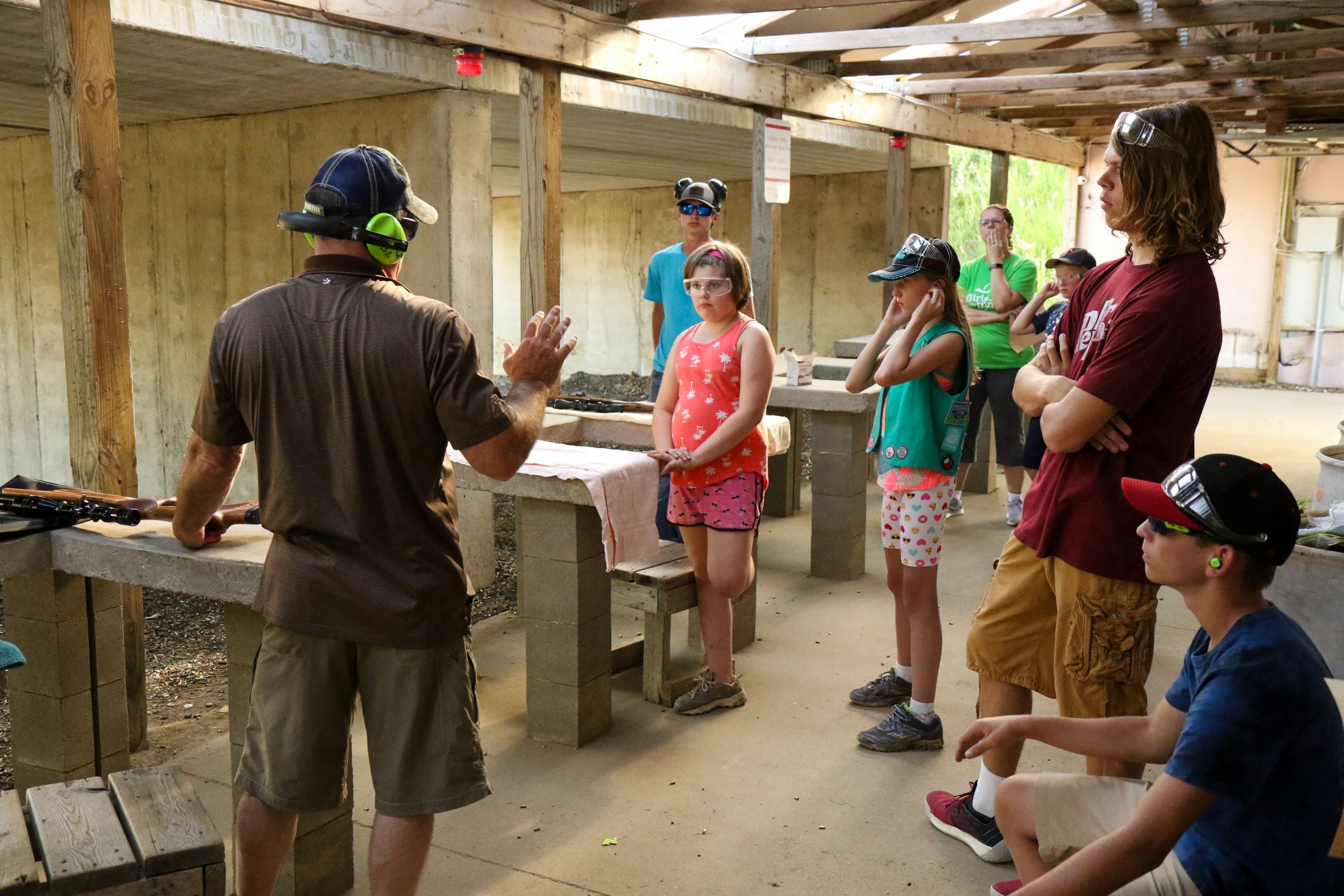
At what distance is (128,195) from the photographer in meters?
7.90

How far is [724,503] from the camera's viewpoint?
4168 millimetres

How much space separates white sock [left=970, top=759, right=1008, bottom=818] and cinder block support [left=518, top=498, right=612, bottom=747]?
1.46 meters

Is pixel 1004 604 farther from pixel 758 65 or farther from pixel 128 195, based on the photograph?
pixel 128 195

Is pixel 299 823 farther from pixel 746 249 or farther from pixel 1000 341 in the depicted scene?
pixel 746 249

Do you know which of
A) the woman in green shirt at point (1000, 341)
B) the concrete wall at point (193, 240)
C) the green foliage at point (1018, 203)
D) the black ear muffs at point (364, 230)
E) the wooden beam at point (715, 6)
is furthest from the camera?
the green foliage at point (1018, 203)

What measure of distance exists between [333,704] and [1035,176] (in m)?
14.6

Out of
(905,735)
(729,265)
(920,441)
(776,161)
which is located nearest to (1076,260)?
(776,161)

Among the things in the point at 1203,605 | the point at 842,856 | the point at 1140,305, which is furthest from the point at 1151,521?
the point at 842,856

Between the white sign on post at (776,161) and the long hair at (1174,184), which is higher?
the white sign on post at (776,161)

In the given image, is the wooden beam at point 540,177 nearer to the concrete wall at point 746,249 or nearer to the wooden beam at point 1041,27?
the wooden beam at point 1041,27

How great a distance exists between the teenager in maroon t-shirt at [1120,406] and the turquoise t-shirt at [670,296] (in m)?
2.69

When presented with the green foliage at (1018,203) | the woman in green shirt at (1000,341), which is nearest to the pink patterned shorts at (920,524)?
the woman in green shirt at (1000,341)

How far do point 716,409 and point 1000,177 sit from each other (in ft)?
30.3

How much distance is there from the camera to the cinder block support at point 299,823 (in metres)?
3.07
